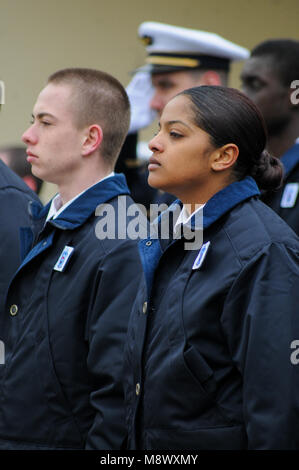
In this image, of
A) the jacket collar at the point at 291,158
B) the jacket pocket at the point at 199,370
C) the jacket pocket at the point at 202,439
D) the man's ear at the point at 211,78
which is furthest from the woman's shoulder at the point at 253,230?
the man's ear at the point at 211,78

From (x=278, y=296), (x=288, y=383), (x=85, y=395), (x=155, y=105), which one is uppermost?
(x=155, y=105)

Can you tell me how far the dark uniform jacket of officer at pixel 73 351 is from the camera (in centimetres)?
218

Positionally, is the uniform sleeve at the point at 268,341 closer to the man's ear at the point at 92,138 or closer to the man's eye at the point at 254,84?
the man's ear at the point at 92,138

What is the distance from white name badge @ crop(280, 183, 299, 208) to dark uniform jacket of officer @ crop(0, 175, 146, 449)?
2.59 feet

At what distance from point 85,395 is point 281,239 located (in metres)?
0.70

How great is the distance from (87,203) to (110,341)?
426 mm

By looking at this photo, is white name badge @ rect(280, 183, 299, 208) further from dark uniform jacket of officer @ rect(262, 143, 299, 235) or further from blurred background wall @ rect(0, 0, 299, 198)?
blurred background wall @ rect(0, 0, 299, 198)

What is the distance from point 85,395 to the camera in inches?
87.7

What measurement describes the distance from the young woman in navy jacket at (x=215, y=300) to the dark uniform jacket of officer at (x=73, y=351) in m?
0.10

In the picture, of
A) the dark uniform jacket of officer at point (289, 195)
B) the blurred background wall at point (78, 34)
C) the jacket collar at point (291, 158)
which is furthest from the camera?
the blurred background wall at point (78, 34)

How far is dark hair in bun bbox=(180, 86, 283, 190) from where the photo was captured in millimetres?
2059

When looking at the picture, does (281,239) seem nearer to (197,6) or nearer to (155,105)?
(155,105)

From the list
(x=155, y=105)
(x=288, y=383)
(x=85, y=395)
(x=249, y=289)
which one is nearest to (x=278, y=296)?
(x=249, y=289)

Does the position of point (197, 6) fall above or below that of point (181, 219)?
above
